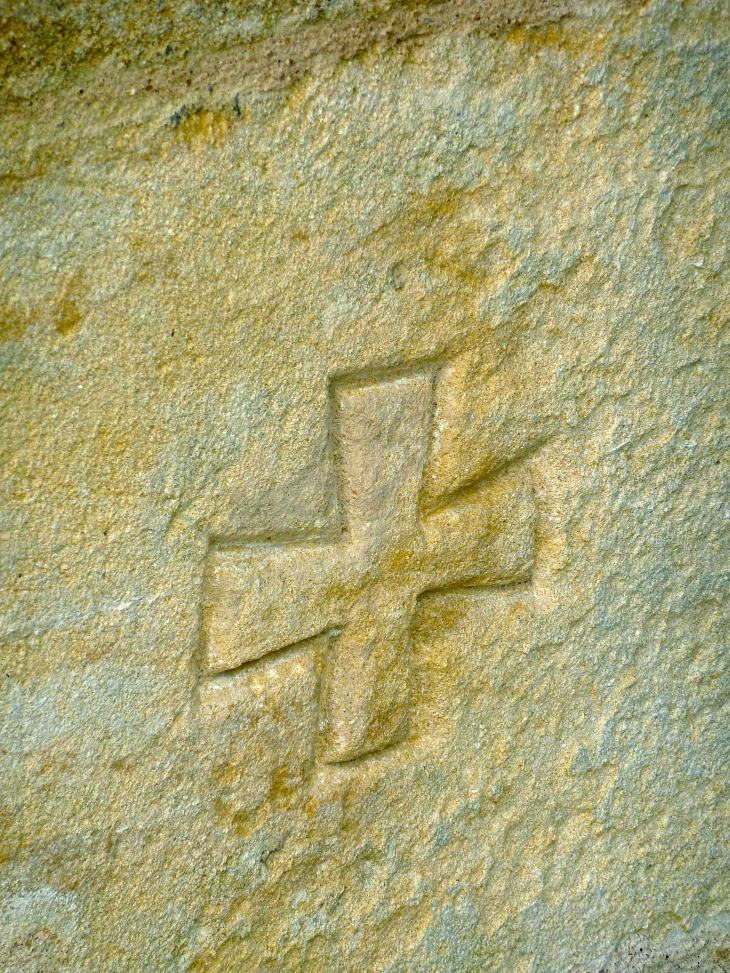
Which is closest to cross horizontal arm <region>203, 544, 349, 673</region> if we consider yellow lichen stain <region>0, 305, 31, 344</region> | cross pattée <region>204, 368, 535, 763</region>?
cross pattée <region>204, 368, 535, 763</region>

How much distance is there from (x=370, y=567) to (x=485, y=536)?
0.40ft

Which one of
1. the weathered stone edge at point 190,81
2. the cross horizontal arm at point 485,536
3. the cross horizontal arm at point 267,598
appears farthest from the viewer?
the cross horizontal arm at point 485,536

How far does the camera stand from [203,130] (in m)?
0.89

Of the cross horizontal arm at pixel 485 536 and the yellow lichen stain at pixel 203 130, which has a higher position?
the yellow lichen stain at pixel 203 130

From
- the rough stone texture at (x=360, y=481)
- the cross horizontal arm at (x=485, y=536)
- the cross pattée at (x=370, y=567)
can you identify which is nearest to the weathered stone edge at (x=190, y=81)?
the rough stone texture at (x=360, y=481)

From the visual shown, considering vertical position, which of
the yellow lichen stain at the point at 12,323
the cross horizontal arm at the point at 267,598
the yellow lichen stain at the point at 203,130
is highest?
the yellow lichen stain at the point at 203,130

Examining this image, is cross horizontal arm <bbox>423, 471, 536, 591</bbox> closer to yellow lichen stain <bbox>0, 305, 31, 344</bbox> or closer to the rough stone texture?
the rough stone texture

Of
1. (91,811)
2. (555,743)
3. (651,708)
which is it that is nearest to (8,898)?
(91,811)

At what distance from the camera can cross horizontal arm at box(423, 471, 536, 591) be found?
1.10 meters

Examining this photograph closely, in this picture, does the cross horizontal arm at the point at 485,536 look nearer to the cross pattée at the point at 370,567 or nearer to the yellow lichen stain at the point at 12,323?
the cross pattée at the point at 370,567

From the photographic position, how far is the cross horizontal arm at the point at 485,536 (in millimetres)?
1104

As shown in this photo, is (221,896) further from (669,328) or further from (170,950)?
(669,328)

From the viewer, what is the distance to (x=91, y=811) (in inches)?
38.7

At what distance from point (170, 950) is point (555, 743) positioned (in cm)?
41
